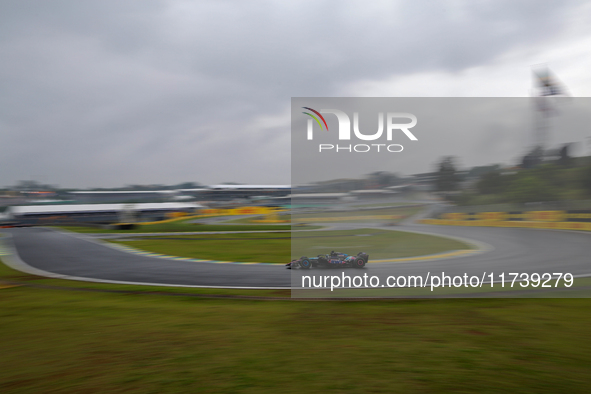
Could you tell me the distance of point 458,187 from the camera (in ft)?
31.2

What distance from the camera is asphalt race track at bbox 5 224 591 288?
30.6 ft

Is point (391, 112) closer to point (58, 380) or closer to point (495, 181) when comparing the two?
point (495, 181)

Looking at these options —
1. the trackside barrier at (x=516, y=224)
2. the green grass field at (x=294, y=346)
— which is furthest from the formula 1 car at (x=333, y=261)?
the trackside barrier at (x=516, y=224)

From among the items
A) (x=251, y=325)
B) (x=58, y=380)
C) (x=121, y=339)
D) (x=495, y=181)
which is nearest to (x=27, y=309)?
(x=121, y=339)

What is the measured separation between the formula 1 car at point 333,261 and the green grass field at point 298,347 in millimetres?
2222

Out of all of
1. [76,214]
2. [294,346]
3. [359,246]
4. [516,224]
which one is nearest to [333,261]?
[359,246]

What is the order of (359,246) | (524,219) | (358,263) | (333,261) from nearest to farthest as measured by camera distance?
(333,261), (358,263), (359,246), (524,219)

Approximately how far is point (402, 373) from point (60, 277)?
401 inches

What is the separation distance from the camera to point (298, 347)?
476cm

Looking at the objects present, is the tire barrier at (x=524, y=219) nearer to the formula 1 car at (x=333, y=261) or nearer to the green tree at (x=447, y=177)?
the green tree at (x=447, y=177)

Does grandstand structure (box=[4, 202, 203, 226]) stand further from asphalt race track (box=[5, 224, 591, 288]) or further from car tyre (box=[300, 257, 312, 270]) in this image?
car tyre (box=[300, 257, 312, 270])

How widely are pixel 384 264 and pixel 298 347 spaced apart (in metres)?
5.81

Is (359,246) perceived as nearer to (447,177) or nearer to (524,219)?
(447,177)

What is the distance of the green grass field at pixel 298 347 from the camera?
3.75 metres
